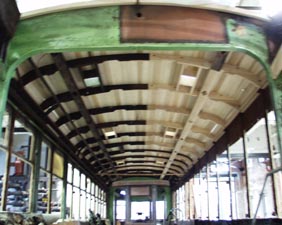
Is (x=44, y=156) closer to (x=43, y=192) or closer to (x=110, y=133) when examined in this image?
(x=43, y=192)

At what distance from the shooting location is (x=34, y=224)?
207 inches

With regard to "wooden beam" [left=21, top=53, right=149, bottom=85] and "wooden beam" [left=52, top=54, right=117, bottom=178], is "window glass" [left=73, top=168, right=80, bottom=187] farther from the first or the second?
"wooden beam" [left=21, top=53, right=149, bottom=85]

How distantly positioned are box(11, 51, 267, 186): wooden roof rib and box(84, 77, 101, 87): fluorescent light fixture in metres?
0.04

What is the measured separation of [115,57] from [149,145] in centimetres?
601

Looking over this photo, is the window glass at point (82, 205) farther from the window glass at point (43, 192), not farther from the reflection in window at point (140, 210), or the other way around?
the reflection in window at point (140, 210)

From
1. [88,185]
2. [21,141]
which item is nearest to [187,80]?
[21,141]

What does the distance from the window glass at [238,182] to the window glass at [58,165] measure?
3.85m

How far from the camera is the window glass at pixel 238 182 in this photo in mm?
7900

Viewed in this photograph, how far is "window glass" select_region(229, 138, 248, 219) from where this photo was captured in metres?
7.90

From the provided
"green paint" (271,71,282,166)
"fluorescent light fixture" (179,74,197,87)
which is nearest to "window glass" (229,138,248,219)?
"fluorescent light fixture" (179,74,197,87)

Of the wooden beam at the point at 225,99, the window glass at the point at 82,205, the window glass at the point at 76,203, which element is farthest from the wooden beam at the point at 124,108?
the window glass at the point at 82,205

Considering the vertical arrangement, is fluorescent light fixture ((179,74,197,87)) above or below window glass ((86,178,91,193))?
above

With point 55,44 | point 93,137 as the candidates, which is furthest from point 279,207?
point 93,137

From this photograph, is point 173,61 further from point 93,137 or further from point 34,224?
point 93,137
